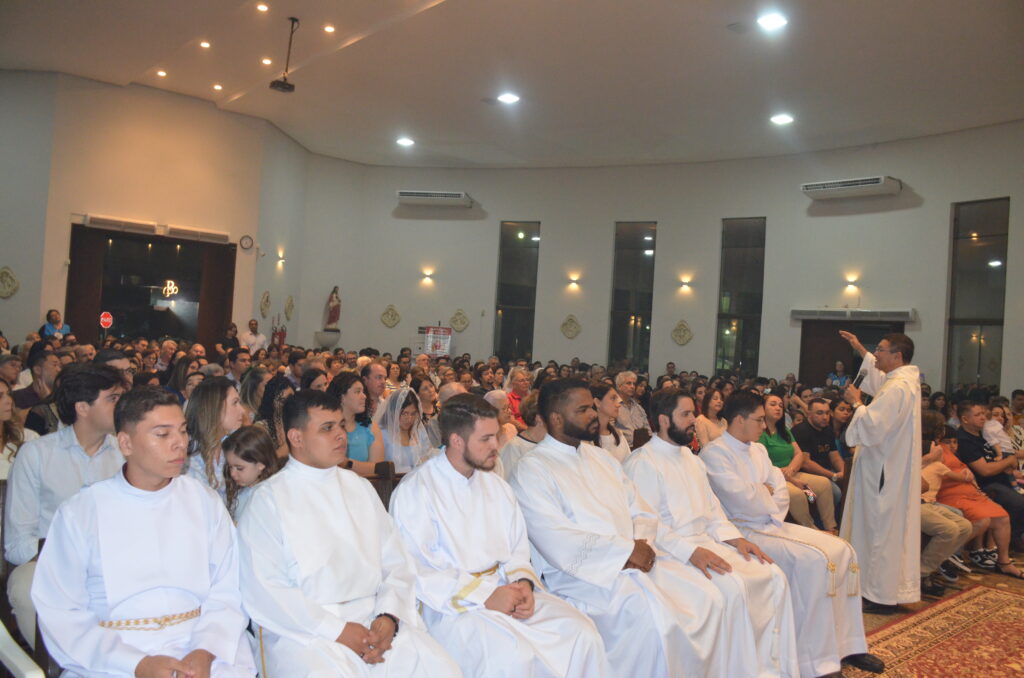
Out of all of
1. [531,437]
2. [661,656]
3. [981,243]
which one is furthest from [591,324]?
[661,656]

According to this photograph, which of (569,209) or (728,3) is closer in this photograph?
(728,3)

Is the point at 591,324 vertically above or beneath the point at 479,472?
above

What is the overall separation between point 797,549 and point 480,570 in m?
2.11

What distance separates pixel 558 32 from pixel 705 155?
270 inches

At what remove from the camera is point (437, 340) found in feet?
60.3

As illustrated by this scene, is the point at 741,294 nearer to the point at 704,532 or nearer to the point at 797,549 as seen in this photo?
the point at 797,549

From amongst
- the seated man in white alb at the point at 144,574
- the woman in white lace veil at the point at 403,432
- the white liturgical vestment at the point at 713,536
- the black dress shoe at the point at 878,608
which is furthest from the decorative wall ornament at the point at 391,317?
the seated man in white alb at the point at 144,574

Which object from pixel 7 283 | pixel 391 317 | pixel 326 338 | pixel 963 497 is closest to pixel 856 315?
pixel 963 497

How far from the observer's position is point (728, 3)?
9.83 meters

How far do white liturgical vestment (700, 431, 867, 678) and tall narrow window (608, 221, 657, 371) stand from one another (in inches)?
517

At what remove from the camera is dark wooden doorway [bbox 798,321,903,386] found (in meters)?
15.3

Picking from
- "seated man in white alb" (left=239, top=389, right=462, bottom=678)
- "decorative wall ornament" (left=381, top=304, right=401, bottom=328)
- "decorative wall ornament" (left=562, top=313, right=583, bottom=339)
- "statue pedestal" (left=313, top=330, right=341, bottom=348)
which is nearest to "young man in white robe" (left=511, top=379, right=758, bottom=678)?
"seated man in white alb" (left=239, top=389, right=462, bottom=678)

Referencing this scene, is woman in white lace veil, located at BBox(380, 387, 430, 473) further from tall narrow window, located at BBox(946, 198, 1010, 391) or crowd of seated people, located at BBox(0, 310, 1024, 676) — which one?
tall narrow window, located at BBox(946, 198, 1010, 391)

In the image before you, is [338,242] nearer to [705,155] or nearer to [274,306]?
[274,306]
